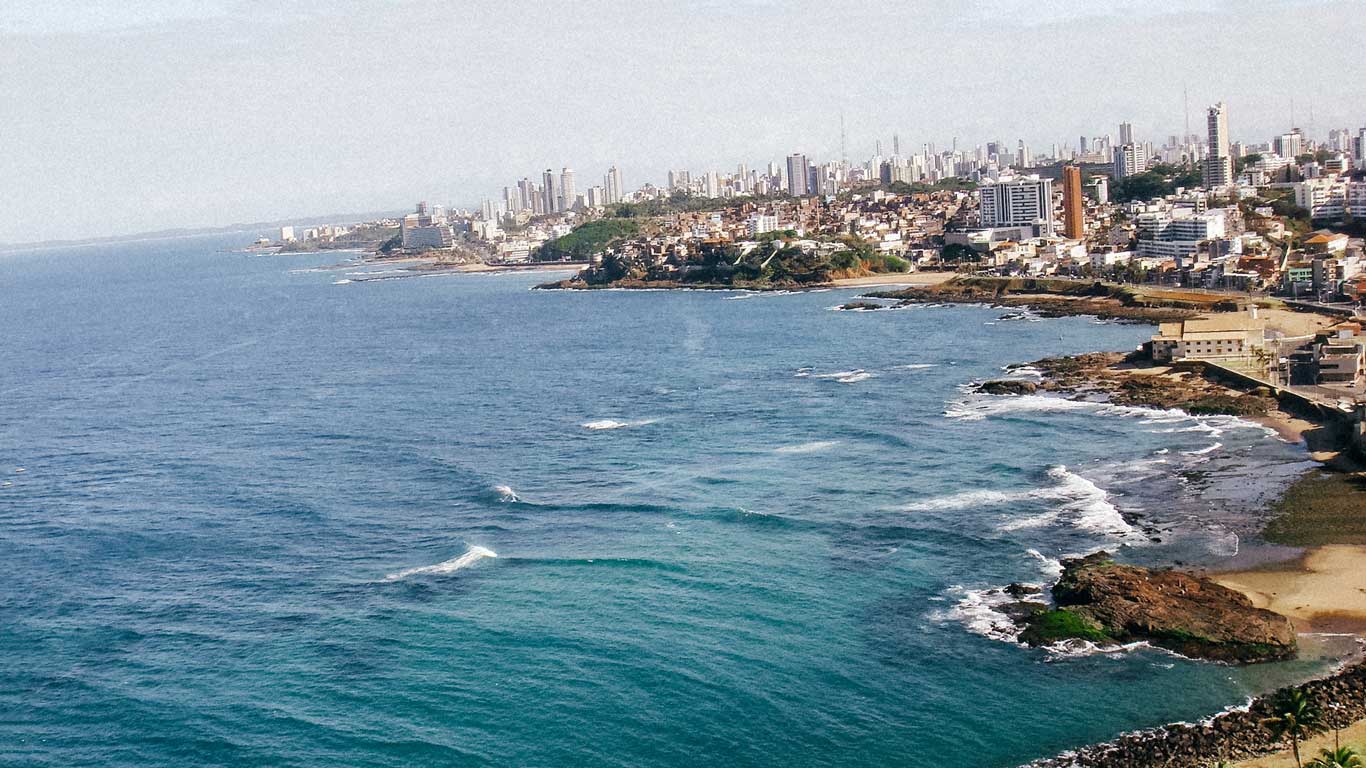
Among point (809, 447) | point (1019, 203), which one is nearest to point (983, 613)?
point (809, 447)

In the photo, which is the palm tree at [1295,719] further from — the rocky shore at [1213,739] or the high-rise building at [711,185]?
the high-rise building at [711,185]

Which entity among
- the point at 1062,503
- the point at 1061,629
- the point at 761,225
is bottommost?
the point at 1061,629

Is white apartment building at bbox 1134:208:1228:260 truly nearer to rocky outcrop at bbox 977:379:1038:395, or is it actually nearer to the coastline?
the coastline

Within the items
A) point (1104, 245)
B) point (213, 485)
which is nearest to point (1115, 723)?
point (213, 485)

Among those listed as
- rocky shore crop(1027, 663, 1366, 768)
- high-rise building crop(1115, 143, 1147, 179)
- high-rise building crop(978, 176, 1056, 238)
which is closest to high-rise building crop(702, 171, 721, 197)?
high-rise building crop(1115, 143, 1147, 179)

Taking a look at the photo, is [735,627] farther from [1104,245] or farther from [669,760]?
[1104,245]

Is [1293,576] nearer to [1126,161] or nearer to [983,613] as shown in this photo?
[983,613]

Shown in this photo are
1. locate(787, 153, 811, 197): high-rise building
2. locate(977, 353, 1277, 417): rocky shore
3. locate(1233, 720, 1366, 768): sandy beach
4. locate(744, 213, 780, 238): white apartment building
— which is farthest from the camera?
locate(787, 153, 811, 197): high-rise building

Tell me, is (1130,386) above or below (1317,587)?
above
